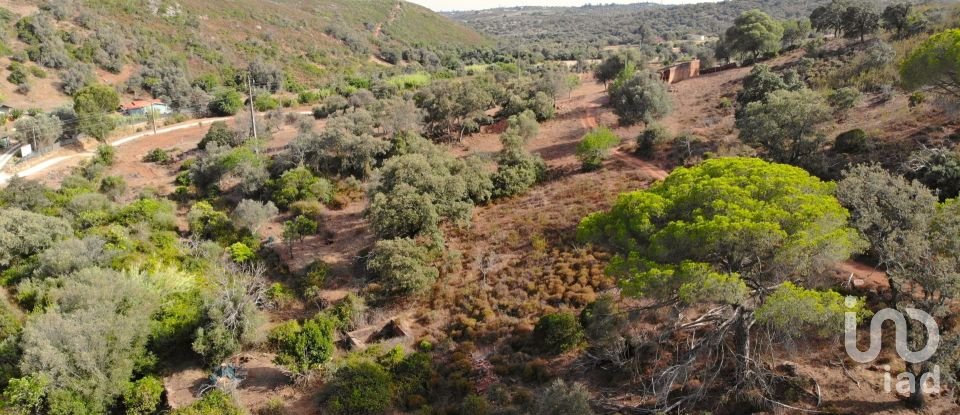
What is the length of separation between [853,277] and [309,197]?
86.9ft

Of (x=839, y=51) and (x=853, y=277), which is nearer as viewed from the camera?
(x=853, y=277)

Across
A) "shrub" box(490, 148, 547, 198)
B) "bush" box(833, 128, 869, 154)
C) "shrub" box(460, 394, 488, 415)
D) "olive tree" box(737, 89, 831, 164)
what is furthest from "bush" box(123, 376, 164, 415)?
"bush" box(833, 128, 869, 154)

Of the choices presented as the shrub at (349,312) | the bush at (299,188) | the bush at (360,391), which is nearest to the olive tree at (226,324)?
the shrub at (349,312)

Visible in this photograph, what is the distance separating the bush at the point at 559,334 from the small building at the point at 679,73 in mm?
42015

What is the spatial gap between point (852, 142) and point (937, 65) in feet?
16.4

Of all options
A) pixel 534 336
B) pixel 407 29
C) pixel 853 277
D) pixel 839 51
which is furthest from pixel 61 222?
pixel 407 29

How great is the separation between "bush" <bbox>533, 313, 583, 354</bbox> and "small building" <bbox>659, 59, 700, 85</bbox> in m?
42.0

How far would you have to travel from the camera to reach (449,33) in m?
132

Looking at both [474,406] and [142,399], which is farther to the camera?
[142,399]

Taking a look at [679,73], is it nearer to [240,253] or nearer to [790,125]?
[790,125]

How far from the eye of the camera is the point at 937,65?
73.7ft

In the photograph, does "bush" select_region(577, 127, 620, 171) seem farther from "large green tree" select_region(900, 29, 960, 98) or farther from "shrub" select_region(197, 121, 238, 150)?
"shrub" select_region(197, 121, 238, 150)

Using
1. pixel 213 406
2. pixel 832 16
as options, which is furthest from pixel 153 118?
pixel 832 16

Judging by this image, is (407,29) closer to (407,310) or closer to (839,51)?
(839,51)
